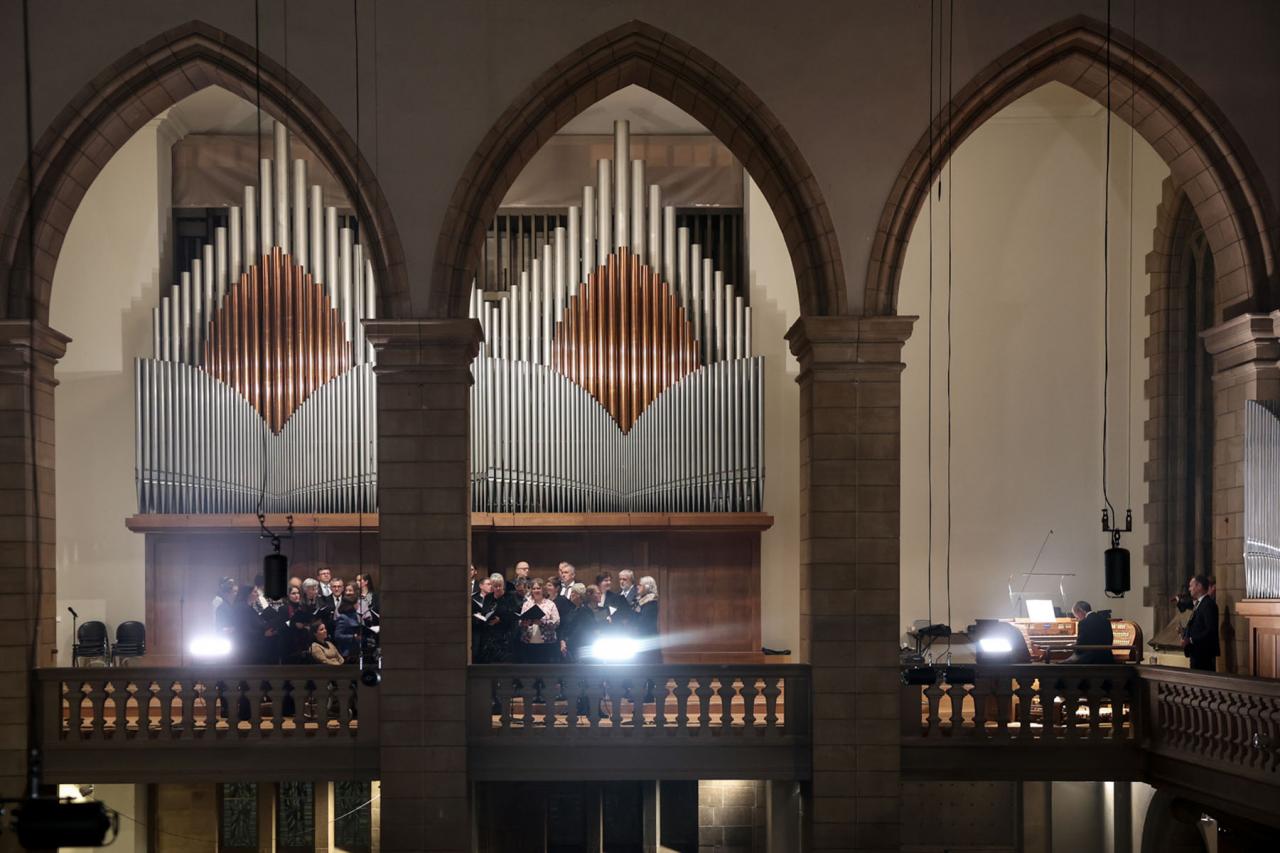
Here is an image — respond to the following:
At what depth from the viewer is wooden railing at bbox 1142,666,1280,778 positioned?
32.4 feet

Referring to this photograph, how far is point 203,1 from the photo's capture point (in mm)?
11555

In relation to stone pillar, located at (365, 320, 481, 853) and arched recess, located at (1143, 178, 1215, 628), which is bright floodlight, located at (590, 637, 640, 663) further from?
arched recess, located at (1143, 178, 1215, 628)

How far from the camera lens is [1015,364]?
1578 cm

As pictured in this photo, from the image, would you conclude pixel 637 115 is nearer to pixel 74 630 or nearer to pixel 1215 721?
pixel 74 630

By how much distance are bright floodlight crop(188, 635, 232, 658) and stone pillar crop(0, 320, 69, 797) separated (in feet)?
7.72

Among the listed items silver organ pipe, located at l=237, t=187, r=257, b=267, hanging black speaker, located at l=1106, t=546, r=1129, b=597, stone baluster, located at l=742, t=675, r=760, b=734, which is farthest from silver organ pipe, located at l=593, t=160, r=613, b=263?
hanging black speaker, located at l=1106, t=546, r=1129, b=597

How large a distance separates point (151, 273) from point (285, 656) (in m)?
5.10

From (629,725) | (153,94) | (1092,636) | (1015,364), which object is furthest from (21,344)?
(1015,364)

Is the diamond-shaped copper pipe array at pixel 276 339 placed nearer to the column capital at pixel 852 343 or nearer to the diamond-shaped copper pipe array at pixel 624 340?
the diamond-shaped copper pipe array at pixel 624 340

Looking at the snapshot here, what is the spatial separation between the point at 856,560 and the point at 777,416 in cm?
419

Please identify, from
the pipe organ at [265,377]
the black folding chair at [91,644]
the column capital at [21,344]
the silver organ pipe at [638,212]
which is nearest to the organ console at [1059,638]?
the silver organ pipe at [638,212]

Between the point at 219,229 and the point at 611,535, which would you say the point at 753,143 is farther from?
the point at 219,229

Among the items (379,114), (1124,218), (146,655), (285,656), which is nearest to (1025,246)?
(1124,218)

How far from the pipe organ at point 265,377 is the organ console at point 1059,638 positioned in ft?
20.6
